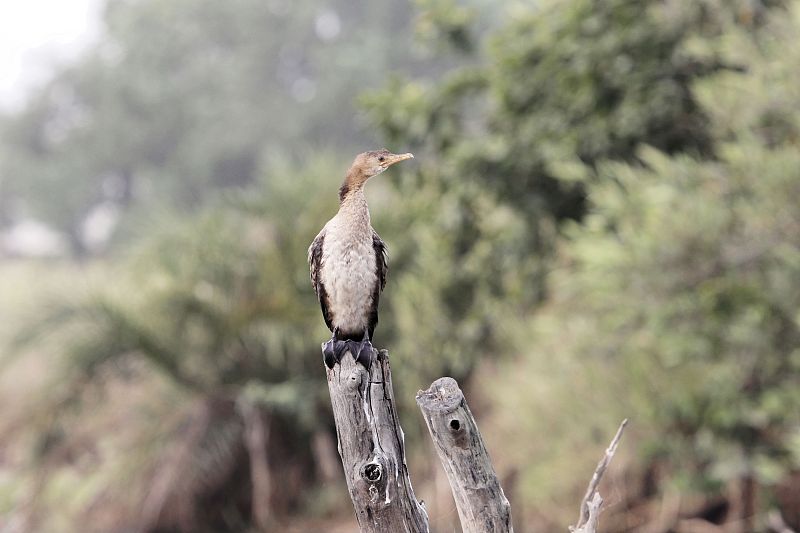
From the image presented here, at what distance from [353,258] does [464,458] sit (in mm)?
→ 722

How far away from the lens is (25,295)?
24.3 ft

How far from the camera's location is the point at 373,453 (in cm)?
213

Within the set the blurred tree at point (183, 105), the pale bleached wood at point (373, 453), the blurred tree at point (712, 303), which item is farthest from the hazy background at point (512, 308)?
the blurred tree at point (183, 105)

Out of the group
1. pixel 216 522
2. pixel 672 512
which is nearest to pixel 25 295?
pixel 216 522

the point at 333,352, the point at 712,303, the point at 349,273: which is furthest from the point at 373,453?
the point at 712,303

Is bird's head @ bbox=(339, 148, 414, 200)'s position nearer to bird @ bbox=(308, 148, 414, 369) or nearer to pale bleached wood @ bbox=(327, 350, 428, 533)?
bird @ bbox=(308, 148, 414, 369)

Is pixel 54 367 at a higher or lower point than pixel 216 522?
higher

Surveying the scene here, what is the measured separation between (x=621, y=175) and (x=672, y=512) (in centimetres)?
206

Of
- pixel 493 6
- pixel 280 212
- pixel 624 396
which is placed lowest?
pixel 624 396

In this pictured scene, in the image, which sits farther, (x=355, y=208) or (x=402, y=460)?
(x=355, y=208)

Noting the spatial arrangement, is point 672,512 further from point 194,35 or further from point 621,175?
point 194,35

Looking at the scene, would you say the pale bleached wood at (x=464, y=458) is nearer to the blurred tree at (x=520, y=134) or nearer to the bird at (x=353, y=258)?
the bird at (x=353, y=258)

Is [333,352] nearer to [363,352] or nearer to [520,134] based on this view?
[363,352]

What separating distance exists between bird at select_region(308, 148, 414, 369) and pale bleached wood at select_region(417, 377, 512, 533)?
0.53 m
